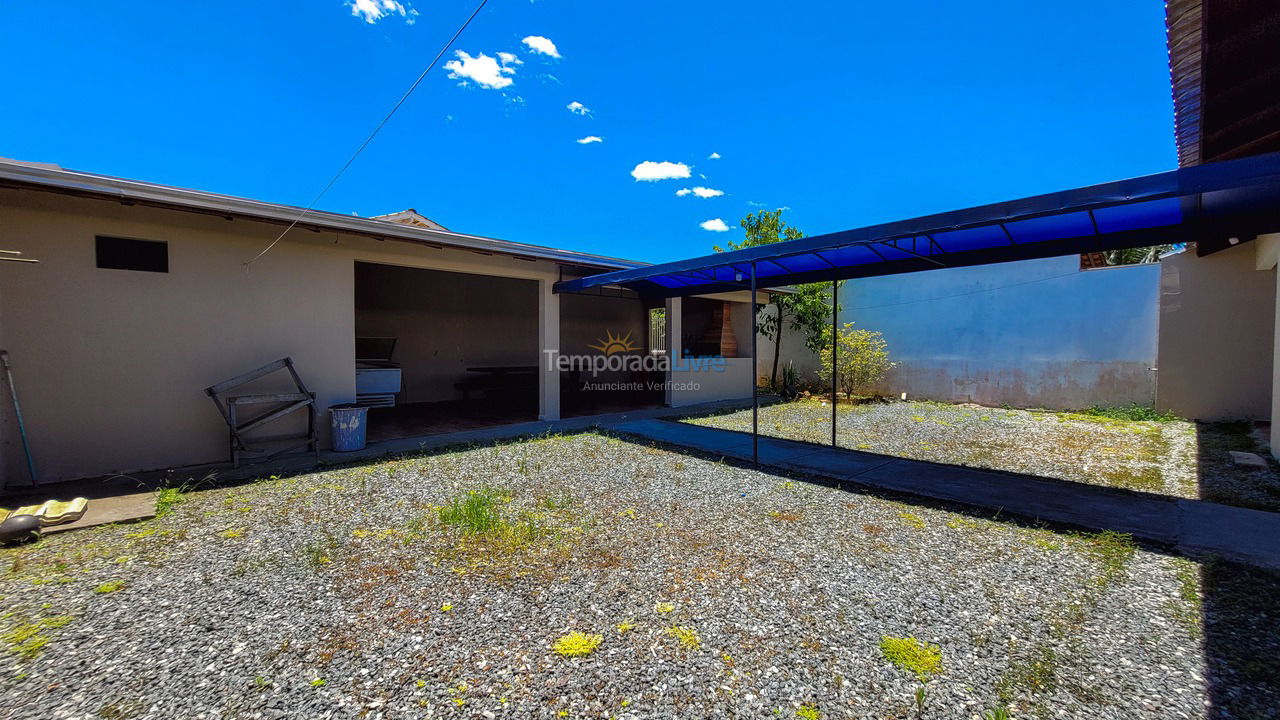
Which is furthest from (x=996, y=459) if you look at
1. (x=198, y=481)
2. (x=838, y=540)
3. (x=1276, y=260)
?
(x=198, y=481)

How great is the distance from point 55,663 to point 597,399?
9001 mm

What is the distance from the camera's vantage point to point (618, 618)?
224 centimetres

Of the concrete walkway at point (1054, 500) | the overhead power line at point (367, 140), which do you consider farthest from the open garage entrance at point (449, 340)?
the concrete walkway at point (1054, 500)

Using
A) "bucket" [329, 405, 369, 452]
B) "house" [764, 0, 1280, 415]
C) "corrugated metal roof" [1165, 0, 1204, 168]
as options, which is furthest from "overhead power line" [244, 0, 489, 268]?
"house" [764, 0, 1280, 415]

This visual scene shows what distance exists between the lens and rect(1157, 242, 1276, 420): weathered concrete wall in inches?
273

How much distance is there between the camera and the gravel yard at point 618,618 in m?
1.73

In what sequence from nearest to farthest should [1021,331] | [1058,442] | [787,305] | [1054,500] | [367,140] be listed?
[1054,500] < [367,140] < [1058,442] < [1021,331] < [787,305]

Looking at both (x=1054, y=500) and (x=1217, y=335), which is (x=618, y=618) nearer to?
(x=1054, y=500)

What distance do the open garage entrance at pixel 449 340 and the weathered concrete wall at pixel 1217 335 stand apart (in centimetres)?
1045

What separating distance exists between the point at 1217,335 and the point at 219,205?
12970 millimetres

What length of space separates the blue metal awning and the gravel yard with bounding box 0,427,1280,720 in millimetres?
2251

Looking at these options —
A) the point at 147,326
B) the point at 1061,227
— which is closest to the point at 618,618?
the point at 1061,227

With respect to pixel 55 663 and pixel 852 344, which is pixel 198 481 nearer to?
pixel 55 663

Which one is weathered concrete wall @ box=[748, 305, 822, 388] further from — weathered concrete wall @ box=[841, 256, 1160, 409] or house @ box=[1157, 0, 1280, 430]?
house @ box=[1157, 0, 1280, 430]
